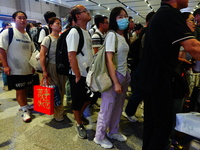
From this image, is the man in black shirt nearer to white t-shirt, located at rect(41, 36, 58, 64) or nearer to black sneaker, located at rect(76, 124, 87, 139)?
black sneaker, located at rect(76, 124, 87, 139)

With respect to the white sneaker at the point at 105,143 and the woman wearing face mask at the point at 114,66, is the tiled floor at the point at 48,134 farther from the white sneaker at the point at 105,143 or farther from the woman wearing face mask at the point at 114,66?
the woman wearing face mask at the point at 114,66

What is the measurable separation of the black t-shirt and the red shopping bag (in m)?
1.30

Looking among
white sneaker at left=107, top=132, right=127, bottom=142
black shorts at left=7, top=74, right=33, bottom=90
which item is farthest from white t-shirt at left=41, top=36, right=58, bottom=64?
white sneaker at left=107, top=132, right=127, bottom=142

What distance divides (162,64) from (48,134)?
171 centimetres

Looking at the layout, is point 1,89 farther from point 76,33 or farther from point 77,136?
point 76,33

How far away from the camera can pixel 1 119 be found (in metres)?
2.44

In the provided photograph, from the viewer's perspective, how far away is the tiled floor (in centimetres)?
179

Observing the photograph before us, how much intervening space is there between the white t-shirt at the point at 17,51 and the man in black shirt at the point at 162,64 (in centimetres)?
188

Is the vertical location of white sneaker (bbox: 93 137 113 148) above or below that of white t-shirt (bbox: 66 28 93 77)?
below

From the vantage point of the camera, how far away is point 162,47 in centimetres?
109

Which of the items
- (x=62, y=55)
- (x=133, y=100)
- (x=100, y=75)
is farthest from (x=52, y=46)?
(x=133, y=100)

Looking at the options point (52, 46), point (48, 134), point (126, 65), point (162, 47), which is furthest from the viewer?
point (52, 46)

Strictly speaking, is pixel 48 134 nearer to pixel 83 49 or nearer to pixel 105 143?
pixel 105 143

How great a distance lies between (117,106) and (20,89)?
5.26 ft
